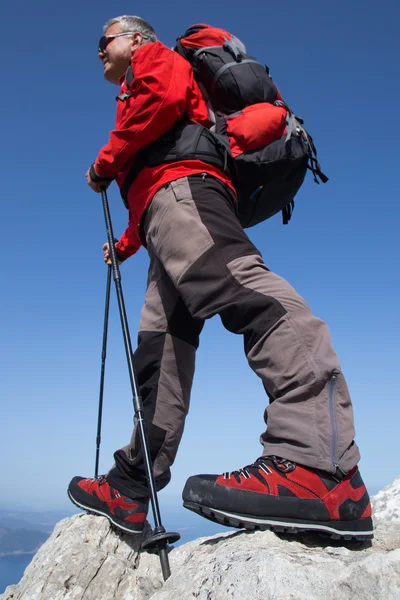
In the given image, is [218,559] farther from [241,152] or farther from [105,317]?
[105,317]

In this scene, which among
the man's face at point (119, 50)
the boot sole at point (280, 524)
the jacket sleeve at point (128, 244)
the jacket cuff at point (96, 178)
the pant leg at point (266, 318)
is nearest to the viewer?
the boot sole at point (280, 524)

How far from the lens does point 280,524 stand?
2.31 m

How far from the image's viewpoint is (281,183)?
355cm

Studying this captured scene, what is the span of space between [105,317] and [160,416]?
1.68m

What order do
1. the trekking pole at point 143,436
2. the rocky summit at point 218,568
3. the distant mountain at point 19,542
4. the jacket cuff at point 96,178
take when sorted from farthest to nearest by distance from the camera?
the distant mountain at point 19,542 < the jacket cuff at point 96,178 < the trekking pole at point 143,436 < the rocky summit at point 218,568

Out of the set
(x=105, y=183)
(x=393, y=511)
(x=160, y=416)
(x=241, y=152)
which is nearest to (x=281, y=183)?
(x=241, y=152)

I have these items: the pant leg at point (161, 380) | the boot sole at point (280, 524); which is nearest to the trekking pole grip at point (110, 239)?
the pant leg at point (161, 380)

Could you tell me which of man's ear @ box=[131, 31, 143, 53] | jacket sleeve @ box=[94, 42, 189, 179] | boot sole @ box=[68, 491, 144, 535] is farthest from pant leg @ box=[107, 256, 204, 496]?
man's ear @ box=[131, 31, 143, 53]

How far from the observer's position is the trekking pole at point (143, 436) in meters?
2.65

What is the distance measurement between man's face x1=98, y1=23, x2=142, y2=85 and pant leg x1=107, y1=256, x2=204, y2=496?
1.74 metres

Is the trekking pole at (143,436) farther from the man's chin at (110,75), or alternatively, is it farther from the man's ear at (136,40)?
the man's ear at (136,40)

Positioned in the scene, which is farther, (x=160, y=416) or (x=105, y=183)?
(x=105, y=183)

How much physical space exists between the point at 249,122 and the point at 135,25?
1821mm

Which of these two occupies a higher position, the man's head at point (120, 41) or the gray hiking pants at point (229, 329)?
the man's head at point (120, 41)
